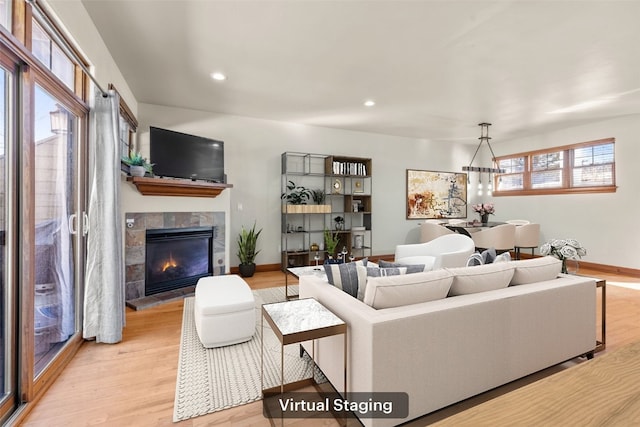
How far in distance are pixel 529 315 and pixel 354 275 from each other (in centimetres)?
109

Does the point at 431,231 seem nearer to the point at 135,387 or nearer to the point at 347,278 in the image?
the point at 347,278

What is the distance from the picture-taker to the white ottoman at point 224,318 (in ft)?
7.63

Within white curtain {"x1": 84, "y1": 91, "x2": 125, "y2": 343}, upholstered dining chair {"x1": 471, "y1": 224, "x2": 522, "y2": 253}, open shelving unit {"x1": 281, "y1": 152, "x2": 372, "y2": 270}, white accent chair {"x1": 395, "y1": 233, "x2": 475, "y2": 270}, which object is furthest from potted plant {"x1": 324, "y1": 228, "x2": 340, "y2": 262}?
white curtain {"x1": 84, "y1": 91, "x2": 125, "y2": 343}

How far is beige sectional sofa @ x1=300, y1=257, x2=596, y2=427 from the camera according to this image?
1433 mm

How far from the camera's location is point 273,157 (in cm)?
517

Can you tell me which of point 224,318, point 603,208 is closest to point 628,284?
point 603,208

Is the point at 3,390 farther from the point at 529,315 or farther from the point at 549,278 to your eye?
the point at 549,278

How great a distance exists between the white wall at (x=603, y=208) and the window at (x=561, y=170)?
0.12 meters

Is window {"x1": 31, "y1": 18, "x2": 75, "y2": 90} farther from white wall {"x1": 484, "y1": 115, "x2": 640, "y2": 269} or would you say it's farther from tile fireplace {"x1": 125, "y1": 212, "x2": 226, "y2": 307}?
white wall {"x1": 484, "y1": 115, "x2": 640, "y2": 269}

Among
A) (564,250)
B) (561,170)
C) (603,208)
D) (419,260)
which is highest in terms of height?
(561,170)

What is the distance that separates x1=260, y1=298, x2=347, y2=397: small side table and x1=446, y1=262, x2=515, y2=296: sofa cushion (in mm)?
790

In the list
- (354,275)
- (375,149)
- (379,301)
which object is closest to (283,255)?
(375,149)

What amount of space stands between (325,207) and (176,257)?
96.5 inches

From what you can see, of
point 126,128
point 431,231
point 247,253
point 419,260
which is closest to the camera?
point 419,260
